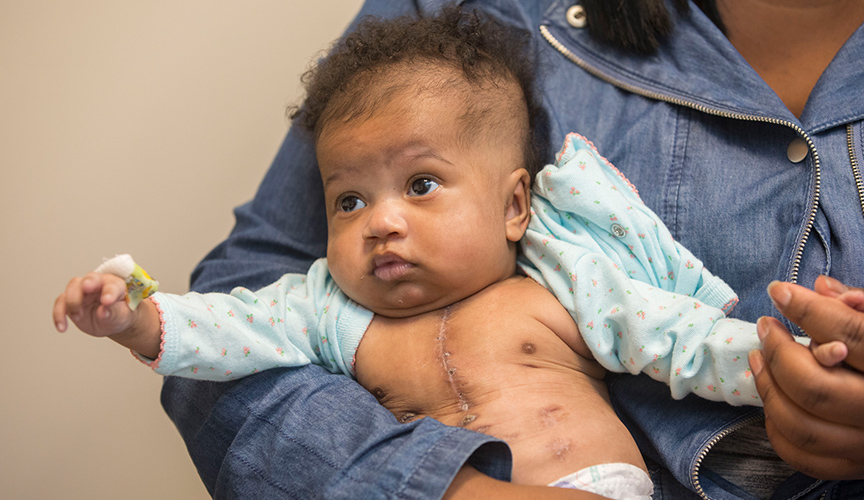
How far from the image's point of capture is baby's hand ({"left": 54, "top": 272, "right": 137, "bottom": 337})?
755mm

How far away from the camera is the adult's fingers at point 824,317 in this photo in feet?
2.29

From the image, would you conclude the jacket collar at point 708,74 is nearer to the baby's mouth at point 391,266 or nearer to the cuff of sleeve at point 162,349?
the baby's mouth at point 391,266

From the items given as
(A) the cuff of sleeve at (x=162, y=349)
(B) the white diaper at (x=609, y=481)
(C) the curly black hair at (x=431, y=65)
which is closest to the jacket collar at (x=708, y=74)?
(C) the curly black hair at (x=431, y=65)

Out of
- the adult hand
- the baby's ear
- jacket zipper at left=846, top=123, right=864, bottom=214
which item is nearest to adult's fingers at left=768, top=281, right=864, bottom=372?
the adult hand

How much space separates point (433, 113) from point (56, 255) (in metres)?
1.21

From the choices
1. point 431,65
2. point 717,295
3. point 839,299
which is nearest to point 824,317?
point 839,299

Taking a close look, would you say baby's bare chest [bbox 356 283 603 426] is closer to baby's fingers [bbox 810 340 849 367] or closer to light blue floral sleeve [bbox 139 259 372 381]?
light blue floral sleeve [bbox 139 259 372 381]

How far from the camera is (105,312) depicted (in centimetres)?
78

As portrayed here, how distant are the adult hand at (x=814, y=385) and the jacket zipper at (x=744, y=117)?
22cm

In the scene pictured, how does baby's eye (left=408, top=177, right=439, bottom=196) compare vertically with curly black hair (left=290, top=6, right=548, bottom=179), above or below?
below

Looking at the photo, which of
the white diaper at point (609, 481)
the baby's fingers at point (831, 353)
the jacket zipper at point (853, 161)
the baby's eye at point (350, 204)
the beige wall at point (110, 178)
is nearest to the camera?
the baby's fingers at point (831, 353)

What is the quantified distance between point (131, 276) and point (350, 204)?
0.39 meters

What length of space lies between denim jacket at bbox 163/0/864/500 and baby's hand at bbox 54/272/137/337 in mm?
246

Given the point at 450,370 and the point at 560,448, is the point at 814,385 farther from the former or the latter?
the point at 450,370
